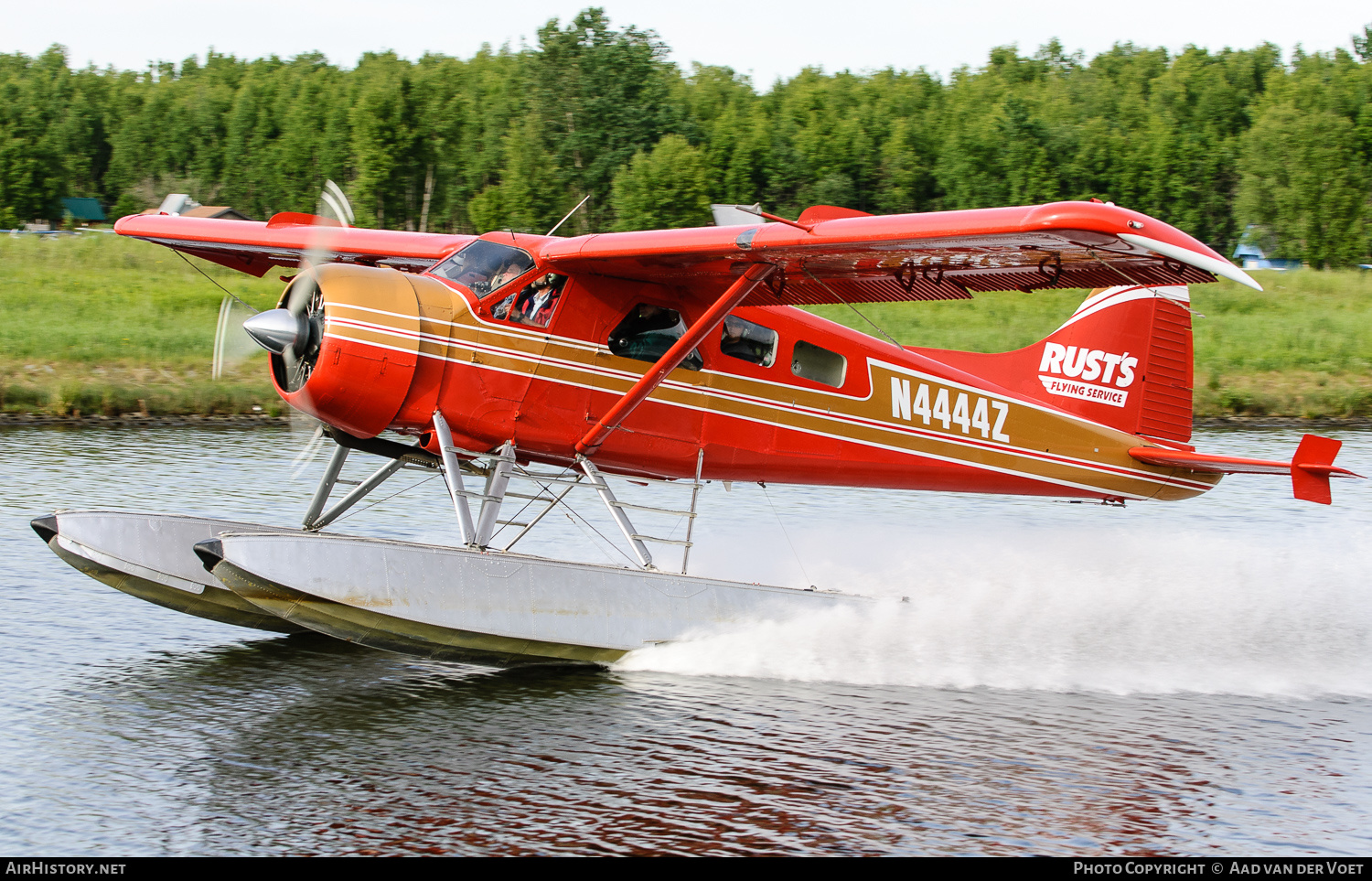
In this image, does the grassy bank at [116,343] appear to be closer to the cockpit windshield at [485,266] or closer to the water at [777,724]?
the water at [777,724]

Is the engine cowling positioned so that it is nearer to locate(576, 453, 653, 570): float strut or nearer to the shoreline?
locate(576, 453, 653, 570): float strut

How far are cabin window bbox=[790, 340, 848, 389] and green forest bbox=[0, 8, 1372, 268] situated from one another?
3706 cm

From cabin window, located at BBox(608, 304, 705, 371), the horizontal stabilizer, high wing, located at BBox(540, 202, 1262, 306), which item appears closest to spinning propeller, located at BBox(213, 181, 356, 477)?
high wing, located at BBox(540, 202, 1262, 306)

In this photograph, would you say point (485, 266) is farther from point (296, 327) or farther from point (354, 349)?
point (296, 327)

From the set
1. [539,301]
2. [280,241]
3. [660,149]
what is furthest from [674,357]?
[660,149]

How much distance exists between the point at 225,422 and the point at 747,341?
13.5m

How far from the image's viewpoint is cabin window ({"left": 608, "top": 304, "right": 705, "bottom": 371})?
27.2 ft

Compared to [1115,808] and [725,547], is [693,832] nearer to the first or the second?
[1115,808]

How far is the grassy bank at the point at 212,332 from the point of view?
20.2 m

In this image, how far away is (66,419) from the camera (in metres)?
18.4

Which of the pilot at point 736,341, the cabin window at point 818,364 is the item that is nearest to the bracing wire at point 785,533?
the cabin window at point 818,364

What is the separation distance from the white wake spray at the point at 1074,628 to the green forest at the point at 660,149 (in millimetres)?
35654

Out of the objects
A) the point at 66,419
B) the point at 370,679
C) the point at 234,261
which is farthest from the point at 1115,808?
the point at 66,419

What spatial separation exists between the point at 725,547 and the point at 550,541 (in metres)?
1.78
